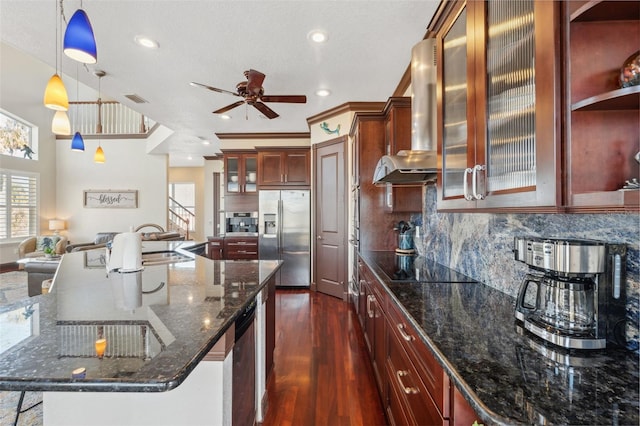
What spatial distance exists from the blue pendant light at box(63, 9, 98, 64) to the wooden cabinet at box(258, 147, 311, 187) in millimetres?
3615

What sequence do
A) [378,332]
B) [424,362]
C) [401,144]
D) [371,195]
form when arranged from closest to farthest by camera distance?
[424,362] < [378,332] < [401,144] < [371,195]

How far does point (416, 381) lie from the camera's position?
1172 mm

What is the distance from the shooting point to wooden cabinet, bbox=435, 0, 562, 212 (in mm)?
850

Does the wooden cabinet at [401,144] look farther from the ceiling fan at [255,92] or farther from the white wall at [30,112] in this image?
the white wall at [30,112]

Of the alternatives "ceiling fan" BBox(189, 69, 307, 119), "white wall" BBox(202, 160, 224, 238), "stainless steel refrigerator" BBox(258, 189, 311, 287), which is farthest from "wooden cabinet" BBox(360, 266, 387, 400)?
"white wall" BBox(202, 160, 224, 238)

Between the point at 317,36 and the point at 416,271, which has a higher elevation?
the point at 317,36

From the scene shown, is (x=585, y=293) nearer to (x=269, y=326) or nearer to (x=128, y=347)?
(x=128, y=347)

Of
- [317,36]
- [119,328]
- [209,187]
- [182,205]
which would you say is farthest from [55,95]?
[182,205]

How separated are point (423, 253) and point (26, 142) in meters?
9.43

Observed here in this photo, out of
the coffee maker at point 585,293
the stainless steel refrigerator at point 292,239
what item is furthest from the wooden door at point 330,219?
the coffee maker at point 585,293

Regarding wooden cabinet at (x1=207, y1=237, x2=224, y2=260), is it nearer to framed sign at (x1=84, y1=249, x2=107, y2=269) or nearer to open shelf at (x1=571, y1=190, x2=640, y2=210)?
framed sign at (x1=84, y1=249, x2=107, y2=269)

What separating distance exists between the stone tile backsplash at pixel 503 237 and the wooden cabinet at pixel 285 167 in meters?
2.79

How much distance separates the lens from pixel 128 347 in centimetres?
85

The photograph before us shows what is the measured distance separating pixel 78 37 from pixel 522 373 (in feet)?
8.80
